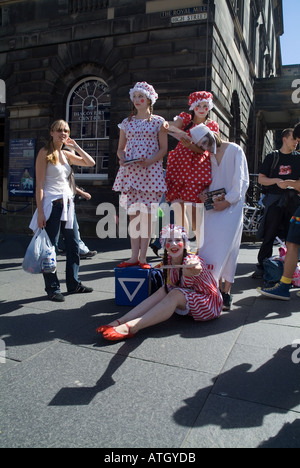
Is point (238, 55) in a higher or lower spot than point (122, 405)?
higher

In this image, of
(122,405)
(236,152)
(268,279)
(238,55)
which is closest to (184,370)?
(122,405)

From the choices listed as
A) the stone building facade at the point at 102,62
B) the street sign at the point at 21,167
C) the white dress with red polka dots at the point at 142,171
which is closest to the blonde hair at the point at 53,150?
the white dress with red polka dots at the point at 142,171

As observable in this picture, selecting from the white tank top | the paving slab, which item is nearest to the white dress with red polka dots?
the white tank top

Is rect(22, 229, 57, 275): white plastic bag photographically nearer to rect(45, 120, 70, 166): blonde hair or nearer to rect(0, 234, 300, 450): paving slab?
rect(0, 234, 300, 450): paving slab

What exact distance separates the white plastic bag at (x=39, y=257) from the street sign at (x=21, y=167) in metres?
7.54

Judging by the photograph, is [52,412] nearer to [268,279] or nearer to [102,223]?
[268,279]

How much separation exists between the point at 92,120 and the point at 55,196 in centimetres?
747

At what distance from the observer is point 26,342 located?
289cm

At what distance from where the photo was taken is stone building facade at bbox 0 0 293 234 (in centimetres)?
945

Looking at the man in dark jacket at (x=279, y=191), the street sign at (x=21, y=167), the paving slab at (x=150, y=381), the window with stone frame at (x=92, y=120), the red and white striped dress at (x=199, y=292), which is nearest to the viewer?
the paving slab at (x=150, y=381)

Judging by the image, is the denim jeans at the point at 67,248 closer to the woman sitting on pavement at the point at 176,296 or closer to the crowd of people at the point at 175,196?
the crowd of people at the point at 175,196

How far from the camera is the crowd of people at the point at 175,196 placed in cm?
320

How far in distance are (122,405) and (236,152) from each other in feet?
7.94
